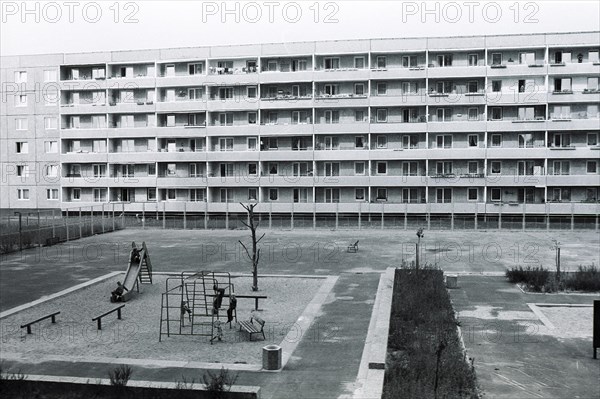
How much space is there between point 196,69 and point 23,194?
22.1 metres

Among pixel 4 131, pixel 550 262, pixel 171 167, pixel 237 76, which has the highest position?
pixel 237 76

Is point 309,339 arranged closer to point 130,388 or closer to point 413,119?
point 130,388

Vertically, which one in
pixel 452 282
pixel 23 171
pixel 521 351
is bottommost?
pixel 521 351

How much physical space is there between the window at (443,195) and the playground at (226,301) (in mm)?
14748

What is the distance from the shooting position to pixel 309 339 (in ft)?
46.2

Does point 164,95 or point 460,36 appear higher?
point 460,36

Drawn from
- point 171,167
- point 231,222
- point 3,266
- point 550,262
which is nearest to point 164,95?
point 171,167

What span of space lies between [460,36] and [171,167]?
28047 mm

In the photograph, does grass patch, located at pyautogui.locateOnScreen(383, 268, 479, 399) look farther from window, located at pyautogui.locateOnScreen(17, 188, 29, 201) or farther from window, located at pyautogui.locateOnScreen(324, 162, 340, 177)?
window, located at pyautogui.locateOnScreen(17, 188, 29, 201)

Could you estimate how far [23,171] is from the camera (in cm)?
6234

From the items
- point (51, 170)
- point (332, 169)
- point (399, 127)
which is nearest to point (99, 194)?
point (51, 170)

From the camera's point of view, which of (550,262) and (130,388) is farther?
(550,262)

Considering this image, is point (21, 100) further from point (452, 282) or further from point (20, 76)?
point (452, 282)

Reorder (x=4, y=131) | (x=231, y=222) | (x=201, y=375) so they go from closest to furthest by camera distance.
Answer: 1. (x=201, y=375)
2. (x=231, y=222)
3. (x=4, y=131)
